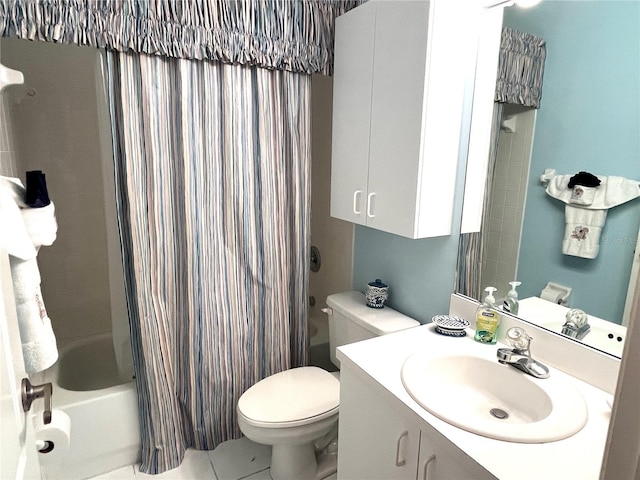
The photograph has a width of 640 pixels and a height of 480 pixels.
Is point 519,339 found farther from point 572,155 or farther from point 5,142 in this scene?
point 5,142

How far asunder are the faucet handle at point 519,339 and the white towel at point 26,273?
133cm

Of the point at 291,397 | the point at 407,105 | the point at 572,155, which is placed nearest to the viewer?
the point at 572,155

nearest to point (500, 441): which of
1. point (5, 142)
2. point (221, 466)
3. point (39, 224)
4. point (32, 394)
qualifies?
point (32, 394)

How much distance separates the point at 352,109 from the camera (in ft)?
5.49

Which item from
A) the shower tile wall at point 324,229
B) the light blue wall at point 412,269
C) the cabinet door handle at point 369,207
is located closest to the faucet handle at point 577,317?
the light blue wall at point 412,269

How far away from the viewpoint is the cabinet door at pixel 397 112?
1364mm

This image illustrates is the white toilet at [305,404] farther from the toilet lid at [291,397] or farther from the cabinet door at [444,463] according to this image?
the cabinet door at [444,463]

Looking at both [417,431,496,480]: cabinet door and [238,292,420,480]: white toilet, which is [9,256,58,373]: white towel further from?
[417,431,496,480]: cabinet door

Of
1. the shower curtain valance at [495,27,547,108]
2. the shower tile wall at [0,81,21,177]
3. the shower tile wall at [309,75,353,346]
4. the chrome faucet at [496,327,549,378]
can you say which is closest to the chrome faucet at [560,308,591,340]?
the chrome faucet at [496,327,549,378]

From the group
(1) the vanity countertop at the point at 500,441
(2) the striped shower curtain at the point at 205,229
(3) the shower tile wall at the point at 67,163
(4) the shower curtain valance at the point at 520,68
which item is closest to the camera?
(1) the vanity countertop at the point at 500,441

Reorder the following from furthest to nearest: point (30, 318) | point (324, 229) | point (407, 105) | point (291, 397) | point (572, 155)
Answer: point (324, 229), point (291, 397), point (407, 105), point (572, 155), point (30, 318)

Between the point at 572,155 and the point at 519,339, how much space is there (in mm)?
582

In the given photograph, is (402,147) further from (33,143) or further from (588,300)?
(33,143)

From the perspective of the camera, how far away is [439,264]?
1.62m
